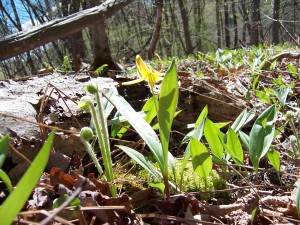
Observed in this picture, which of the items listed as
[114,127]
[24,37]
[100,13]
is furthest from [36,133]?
[100,13]

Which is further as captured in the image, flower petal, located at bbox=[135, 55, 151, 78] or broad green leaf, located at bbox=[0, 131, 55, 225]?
flower petal, located at bbox=[135, 55, 151, 78]

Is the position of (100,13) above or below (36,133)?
above

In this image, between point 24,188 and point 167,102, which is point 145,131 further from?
point 24,188

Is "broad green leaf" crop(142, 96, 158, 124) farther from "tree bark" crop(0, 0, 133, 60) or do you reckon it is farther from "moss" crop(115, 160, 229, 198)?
"tree bark" crop(0, 0, 133, 60)

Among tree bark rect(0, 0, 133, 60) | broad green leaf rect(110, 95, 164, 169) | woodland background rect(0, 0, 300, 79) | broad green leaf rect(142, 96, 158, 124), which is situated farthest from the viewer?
woodland background rect(0, 0, 300, 79)

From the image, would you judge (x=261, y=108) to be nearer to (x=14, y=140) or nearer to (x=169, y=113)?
(x=169, y=113)

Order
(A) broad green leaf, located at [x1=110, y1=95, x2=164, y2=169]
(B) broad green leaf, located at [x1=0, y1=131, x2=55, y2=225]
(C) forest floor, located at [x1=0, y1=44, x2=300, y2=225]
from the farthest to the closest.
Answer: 1. (A) broad green leaf, located at [x1=110, y1=95, x2=164, y2=169]
2. (C) forest floor, located at [x1=0, y1=44, x2=300, y2=225]
3. (B) broad green leaf, located at [x1=0, y1=131, x2=55, y2=225]

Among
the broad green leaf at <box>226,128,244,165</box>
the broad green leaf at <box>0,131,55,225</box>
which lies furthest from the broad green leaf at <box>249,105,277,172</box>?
the broad green leaf at <box>0,131,55,225</box>

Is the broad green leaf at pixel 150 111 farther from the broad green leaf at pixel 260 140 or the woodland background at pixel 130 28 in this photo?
the woodland background at pixel 130 28
